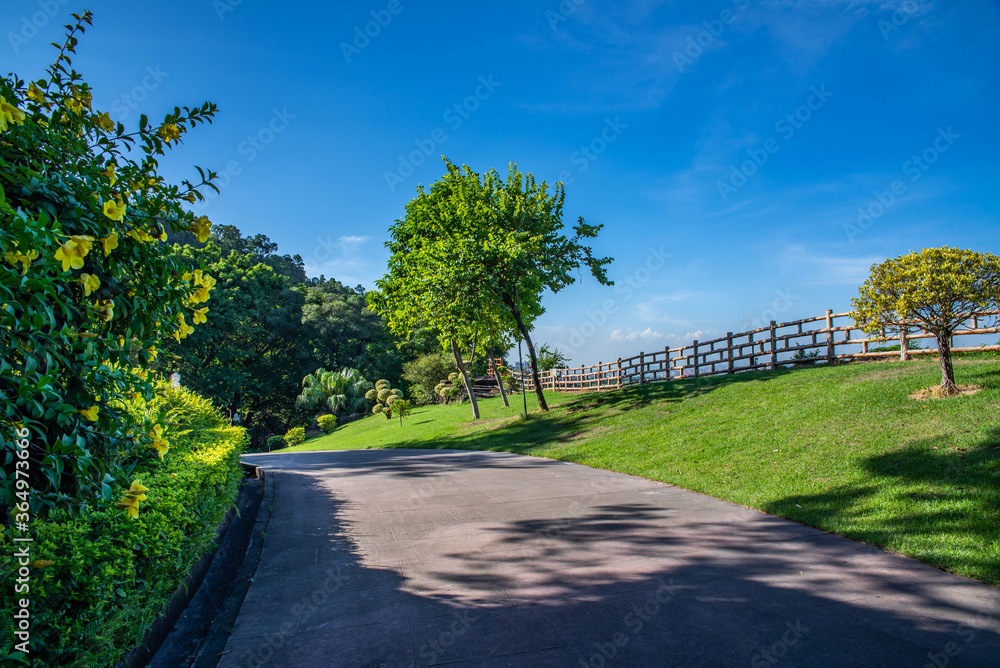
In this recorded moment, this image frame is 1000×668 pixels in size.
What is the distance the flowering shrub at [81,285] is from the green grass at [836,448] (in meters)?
6.45

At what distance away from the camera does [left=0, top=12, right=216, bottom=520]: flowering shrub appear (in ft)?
6.65

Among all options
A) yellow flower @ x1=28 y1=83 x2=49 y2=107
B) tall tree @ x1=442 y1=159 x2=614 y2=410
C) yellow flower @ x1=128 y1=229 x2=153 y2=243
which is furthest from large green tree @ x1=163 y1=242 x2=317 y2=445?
yellow flower @ x1=128 y1=229 x2=153 y2=243

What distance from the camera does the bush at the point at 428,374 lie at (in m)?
38.4

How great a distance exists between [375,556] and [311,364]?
40.9m

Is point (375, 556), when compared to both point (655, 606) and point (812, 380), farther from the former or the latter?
point (812, 380)

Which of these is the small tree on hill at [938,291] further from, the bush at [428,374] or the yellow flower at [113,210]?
the bush at [428,374]

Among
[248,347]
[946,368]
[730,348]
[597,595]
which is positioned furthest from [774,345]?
[248,347]

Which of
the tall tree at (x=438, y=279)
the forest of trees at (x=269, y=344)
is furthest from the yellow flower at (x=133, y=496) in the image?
the forest of trees at (x=269, y=344)

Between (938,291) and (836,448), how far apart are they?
3690mm

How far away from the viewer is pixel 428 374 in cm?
3884

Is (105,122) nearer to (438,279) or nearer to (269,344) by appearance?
(438,279)

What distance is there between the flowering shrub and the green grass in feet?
21.2

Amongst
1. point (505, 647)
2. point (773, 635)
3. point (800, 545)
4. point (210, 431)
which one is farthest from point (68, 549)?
point (210, 431)

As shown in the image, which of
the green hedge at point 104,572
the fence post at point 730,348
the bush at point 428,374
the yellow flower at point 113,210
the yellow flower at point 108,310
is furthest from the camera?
the bush at point 428,374
